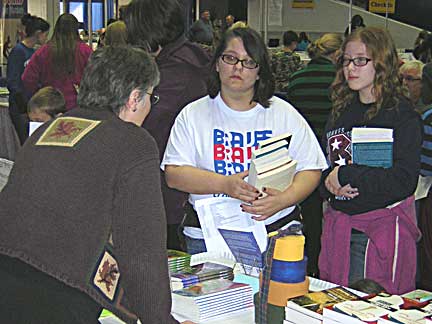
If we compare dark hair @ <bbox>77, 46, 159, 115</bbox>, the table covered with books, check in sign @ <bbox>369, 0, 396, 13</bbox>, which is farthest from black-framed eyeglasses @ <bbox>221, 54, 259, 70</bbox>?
check in sign @ <bbox>369, 0, 396, 13</bbox>

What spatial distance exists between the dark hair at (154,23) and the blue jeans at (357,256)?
3.39ft

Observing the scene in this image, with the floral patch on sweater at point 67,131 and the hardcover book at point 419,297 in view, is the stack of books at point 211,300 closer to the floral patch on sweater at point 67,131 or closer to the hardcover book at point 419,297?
the hardcover book at point 419,297

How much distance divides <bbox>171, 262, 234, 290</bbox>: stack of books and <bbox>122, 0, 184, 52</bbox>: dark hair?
103cm

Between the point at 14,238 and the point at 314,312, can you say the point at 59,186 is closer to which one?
the point at 14,238

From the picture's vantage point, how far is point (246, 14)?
10.9m

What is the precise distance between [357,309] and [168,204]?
4.40 ft

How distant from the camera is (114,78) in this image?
1.69 meters

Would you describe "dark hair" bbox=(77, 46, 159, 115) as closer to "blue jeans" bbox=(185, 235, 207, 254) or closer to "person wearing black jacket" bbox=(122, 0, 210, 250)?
"blue jeans" bbox=(185, 235, 207, 254)

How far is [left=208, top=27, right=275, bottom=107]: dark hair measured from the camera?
8.27 ft

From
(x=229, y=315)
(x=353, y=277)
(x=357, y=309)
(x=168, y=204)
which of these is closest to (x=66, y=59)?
(x=168, y=204)

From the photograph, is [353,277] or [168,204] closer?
[353,277]

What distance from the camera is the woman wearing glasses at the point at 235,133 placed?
2.47 m

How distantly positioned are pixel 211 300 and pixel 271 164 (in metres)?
0.51

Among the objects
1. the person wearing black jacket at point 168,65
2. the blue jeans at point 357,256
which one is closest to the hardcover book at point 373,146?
the blue jeans at point 357,256
